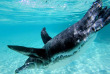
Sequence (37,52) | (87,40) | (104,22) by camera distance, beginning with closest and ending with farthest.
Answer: (104,22)
(87,40)
(37,52)

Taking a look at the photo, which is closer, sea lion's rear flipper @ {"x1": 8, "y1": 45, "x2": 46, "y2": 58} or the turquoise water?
sea lion's rear flipper @ {"x1": 8, "y1": 45, "x2": 46, "y2": 58}

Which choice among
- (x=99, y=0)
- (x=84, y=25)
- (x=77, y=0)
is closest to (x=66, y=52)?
(x=84, y=25)

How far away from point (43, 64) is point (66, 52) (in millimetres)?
1047

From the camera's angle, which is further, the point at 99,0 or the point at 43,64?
the point at 43,64

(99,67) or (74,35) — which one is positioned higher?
(74,35)

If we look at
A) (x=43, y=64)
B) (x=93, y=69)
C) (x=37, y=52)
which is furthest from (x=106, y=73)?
(x=37, y=52)

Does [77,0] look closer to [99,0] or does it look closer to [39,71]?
[39,71]

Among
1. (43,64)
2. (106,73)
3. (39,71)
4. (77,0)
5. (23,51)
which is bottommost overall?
(106,73)

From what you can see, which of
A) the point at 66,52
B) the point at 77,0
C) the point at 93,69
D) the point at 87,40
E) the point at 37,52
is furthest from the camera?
the point at 77,0

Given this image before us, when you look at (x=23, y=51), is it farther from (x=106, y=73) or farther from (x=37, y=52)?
(x=106, y=73)

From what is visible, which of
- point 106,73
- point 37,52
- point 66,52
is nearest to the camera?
point 66,52

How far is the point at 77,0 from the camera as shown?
1666cm

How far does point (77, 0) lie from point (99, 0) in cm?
1571

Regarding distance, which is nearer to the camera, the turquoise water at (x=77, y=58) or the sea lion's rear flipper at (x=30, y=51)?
the sea lion's rear flipper at (x=30, y=51)
